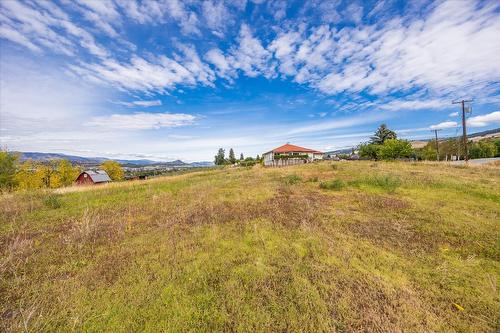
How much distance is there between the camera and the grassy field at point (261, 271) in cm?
264

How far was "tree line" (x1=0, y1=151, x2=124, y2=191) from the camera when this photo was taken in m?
31.3

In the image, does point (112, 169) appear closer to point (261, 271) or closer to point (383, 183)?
point (383, 183)

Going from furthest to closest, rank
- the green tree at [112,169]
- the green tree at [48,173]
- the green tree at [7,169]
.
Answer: the green tree at [112,169] → the green tree at [48,173] → the green tree at [7,169]

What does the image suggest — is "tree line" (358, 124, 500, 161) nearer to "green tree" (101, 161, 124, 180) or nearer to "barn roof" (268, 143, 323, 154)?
"barn roof" (268, 143, 323, 154)

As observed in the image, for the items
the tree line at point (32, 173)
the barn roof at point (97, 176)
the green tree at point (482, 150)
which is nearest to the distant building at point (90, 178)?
the barn roof at point (97, 176)

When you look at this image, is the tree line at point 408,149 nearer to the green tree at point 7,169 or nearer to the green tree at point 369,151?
the green tree at point 369,151

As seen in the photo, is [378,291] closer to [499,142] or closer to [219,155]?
[499,142]

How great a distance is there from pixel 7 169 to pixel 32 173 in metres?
10.9

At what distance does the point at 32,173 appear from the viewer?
40656 millimetres

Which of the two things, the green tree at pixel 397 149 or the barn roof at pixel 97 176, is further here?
the green tree at pixel 397 149

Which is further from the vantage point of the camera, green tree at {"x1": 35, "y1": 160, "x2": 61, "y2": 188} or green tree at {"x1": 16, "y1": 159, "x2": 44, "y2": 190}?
green tree at {"x1": 35, "y1": 160, "x2": 61, "y2": 188}

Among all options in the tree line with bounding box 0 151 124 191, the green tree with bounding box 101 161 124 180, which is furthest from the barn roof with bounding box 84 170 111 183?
the green tree with bounding box 101 161 124 180

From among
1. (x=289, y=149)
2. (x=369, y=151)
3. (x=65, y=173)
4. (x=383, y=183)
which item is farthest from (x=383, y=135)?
(x=65, y=173)

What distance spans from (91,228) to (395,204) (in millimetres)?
10674
